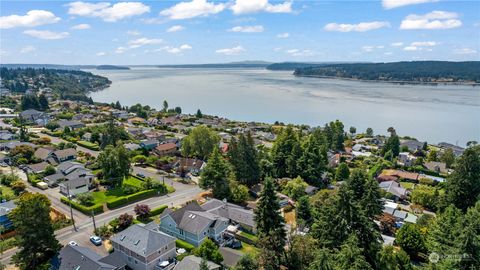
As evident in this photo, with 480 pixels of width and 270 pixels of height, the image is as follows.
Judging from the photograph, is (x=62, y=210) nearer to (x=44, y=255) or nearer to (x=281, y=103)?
(x=44, y=255)

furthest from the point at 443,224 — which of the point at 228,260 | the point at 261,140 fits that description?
the point at 261,140

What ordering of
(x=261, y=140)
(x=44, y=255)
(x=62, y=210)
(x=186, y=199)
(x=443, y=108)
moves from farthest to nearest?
(x=443, y=108), (x=261, y=140), (x=186, y=199), (x=62, y=210), (x=44, y=255)

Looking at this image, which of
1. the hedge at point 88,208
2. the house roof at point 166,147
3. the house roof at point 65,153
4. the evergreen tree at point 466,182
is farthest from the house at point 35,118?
the evergreen tree at point 466,182

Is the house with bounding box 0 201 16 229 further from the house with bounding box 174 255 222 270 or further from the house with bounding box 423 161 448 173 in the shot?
the house with bounding box 423 161 448 173

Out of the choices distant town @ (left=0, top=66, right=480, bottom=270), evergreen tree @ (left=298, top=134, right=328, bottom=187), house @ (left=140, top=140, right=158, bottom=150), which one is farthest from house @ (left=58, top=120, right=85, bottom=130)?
evergreen tree @ (left=298, top=134, right=328, bottom=187)

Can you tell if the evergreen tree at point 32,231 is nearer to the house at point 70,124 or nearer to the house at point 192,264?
the house at point 192,264

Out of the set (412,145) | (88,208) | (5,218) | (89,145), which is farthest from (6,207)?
(412,145)
